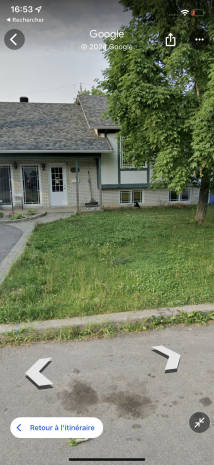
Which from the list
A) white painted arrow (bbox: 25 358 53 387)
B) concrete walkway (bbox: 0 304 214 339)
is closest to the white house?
concrete walkway (bbox: 0 304 214 339)

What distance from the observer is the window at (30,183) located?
1589 centimetres

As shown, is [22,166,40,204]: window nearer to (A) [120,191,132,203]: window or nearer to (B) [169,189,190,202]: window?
(A) [120,191,132,203]: window

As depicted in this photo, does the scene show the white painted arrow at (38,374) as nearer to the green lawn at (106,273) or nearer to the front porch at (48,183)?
the green lawn at (106,273)

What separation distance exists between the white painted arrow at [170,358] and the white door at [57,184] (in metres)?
13.4

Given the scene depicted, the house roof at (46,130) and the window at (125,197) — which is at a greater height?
the house roof at (46,130)

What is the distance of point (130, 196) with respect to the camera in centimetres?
1695

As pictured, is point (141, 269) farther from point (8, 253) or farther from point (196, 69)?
point (196, 69)

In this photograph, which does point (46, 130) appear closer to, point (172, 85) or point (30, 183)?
point (30, 183)

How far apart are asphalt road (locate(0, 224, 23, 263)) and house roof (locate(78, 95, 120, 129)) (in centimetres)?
Answer: 675

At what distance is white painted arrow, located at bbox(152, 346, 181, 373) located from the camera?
128 inches

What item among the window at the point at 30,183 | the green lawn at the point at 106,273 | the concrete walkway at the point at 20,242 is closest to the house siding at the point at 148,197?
the concrete walkway at the point at 20,242

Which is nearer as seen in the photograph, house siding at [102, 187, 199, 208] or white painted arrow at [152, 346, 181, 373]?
white painted arrow at [152, 346, 181, 373]

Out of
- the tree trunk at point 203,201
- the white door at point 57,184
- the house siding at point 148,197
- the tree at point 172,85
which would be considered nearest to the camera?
the tree at point 172,85

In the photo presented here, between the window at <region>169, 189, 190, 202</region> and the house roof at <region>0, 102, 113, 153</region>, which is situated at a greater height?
the house roof at <region>0, 102, 113, 153</region>
